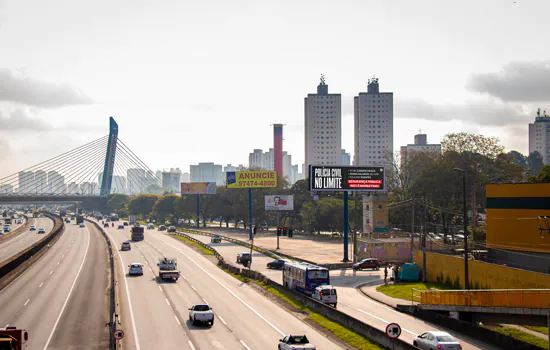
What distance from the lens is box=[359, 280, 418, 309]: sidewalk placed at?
43494 mm

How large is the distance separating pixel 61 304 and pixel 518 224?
1644 inches

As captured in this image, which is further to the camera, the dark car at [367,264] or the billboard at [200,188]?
the billboard at [200,188]

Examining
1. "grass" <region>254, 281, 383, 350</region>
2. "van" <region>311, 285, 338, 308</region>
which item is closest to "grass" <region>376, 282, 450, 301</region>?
"van" <region>311, 285, 338, 308</region>

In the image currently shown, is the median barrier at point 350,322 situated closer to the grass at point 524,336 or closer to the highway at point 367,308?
the highway at point 367,308

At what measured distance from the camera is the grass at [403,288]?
4704 cm

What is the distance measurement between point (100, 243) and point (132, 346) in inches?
3152

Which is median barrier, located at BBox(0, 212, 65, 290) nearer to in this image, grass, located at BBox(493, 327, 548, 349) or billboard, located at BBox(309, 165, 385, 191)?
billboard, located at BBox(309, 165, 385, 191)

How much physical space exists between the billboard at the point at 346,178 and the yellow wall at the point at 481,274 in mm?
16528

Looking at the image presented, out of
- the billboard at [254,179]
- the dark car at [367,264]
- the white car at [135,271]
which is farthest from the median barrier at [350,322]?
the billboard at [254,179]

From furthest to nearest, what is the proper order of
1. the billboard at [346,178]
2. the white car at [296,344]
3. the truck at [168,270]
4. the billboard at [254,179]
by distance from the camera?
1. the billboard at [254,179]
2. the billboard at [346,178]
3. the truck at [168,270]
4. the white car at [296,344]

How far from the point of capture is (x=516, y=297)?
28.6 meters

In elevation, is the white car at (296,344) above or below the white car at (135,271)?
above

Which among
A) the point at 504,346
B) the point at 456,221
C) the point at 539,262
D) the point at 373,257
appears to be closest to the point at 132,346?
the point at 504,346

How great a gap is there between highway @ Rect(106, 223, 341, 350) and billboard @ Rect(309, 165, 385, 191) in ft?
60.0
